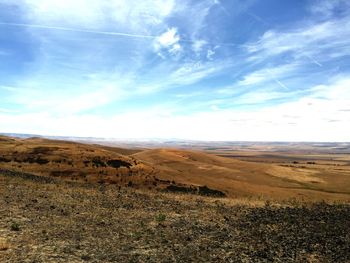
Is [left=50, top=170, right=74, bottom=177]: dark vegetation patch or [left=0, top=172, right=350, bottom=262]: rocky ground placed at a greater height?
[left=50, top=170, right=74, bottom=177]: dark vegetation patch

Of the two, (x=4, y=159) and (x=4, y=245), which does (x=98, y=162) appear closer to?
(x=4, y=159)

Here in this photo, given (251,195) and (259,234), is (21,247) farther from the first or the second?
(251,195)

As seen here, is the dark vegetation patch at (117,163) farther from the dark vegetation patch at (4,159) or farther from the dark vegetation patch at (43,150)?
the dark vegetation patch at (4,159)

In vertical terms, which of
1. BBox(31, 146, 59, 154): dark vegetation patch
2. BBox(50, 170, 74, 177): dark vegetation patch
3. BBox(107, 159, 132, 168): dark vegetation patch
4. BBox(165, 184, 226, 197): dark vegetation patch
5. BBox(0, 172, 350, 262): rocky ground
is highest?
BBox(31, 146, 59, 154): dark vegetation patch

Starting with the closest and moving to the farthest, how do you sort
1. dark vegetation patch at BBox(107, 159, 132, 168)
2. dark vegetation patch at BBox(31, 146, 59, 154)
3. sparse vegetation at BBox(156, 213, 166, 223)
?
sparse vegetation at BBox(156, 213, 166, 223) < dark vegetation patch at BBox(107, 159, 132, 168) < dark vegetation patch at BBox(31, 146, 59, 154)

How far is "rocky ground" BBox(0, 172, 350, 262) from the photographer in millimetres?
14344

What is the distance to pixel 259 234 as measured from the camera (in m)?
17.8

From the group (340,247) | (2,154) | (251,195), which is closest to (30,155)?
(2,154)

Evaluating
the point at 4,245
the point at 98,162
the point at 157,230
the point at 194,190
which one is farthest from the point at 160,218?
the point at 98,162

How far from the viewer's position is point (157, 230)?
1817 cm

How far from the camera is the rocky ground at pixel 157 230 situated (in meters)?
14.3

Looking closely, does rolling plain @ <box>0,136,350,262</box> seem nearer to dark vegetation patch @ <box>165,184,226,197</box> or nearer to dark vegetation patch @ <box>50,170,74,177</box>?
dark vegetation patch @ <box>165,184,226,197</box>

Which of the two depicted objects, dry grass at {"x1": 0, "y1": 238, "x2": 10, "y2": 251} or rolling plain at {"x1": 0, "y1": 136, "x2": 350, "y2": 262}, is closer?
dry grass at {"x1": 0, "y1": 238, "x2": 10, "y2": 251}

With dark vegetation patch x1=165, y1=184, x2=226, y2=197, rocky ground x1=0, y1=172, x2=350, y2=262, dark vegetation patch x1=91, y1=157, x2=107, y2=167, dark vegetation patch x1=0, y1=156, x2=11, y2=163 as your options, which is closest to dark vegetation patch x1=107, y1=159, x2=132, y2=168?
dark vegetation patch x1=91, y1=157, x2=107, y2=167
